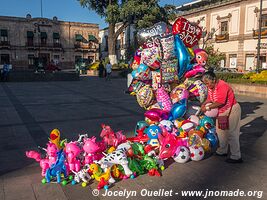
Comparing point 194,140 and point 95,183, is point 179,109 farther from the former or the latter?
point 95,183

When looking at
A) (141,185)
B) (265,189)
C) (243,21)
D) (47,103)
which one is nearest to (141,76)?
(141,185)

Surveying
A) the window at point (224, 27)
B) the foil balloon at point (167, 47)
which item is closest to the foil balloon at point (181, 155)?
the foil balloon at point (167, 47)

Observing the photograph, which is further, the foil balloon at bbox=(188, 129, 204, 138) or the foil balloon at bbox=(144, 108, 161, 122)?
the foil balloon at bbox=(144, 108, 161, 122)

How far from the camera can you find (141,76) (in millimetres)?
5027

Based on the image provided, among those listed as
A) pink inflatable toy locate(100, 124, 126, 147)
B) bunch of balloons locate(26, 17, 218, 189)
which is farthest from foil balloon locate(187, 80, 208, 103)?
pink inflatable toy locate(100, 124, 126, 147)

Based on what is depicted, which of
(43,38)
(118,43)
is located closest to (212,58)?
(118,43)

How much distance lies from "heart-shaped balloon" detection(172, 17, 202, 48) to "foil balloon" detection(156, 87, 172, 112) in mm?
1181

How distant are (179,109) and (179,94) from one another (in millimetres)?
298

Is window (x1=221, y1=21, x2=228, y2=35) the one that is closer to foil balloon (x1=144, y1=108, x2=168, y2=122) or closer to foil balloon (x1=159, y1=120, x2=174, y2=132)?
foil balloon (x1=144, y1=108, x2=168, y2=122)

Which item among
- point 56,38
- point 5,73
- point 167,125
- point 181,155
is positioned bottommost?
point 181,155

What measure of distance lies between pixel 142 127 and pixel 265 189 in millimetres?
2489

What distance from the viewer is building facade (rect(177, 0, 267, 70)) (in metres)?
29.7

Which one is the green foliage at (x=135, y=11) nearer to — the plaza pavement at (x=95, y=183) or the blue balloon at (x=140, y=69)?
the plaza pavement at (x=95, y=183)

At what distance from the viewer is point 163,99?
5168 mm
